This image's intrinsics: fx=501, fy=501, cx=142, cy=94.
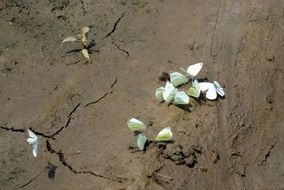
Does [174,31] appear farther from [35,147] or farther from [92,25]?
[35,147]

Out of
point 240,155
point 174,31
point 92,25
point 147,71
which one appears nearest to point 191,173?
point 240,155

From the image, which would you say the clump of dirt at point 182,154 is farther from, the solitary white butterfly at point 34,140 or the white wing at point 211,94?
the solitary white butterfly at point 34,140

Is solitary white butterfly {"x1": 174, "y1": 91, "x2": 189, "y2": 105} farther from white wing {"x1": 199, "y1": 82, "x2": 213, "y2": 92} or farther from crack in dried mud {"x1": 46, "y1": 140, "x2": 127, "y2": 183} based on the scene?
crack in dried mud {"x1": 46, "y1": 140, "x2": 127, "y2": 183}

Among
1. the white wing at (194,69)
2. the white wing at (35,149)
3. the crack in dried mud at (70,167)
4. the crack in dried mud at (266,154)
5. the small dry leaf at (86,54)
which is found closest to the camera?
the crack in dried mud at (70,167)

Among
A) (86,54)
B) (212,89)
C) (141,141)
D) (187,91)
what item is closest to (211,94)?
(212,89)

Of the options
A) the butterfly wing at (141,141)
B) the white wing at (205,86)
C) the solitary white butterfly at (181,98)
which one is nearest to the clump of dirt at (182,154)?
the butterfly wing at (141,141)

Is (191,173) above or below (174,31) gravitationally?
below
